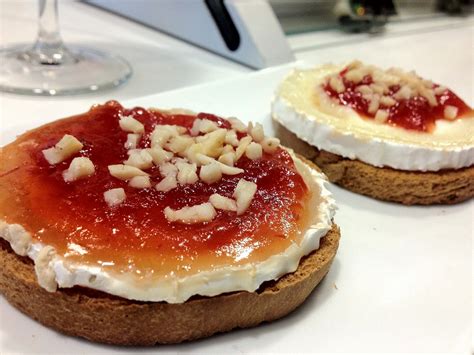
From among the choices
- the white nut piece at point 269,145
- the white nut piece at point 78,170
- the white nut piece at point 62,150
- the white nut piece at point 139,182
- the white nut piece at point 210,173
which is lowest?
the white nut piece at point 269,145

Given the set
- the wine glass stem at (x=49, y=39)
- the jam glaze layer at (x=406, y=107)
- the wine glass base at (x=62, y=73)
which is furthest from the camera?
the wine glass stem at (x=49, y=39)

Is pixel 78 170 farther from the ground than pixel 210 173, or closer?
farther from the ground

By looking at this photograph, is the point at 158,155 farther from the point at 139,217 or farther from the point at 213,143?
the point at 139,217

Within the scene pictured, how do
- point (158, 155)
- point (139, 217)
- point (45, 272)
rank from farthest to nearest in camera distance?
point (158, 155)
point (139, 217)
point (45, 272)

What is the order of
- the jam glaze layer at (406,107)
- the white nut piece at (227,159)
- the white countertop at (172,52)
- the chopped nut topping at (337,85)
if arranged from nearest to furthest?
1. the white nut piece at (227,159)
2. the jam glaze layer at (406,107)
3. the chopped nut topping at (337,85)
4. the white countertop at (172,52)

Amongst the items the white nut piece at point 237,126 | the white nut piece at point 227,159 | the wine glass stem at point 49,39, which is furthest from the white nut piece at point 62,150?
the wine glass stem at point 49,39

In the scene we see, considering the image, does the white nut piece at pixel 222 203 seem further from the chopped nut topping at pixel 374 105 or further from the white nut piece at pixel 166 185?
the chopped nut topping at pixel 374 105

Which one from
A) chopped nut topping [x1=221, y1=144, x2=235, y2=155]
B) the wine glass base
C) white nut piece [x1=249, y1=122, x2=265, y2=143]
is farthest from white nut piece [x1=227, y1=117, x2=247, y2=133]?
the wine glass base

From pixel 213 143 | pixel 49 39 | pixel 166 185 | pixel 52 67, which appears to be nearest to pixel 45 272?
pixel 166 185
